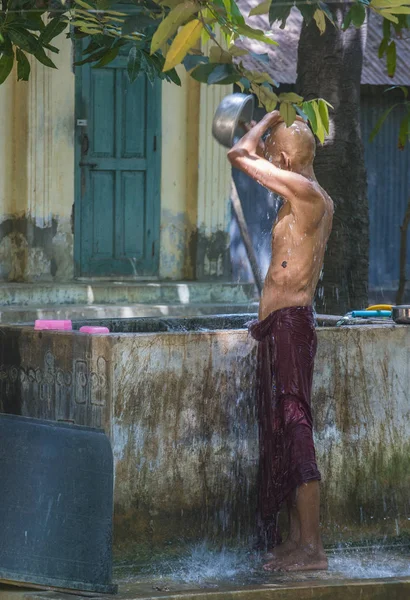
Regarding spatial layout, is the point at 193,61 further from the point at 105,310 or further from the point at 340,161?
the point at 105,310

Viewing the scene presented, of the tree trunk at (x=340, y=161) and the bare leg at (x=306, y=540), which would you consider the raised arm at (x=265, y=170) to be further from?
the tree trunk at (x=340, y=161)

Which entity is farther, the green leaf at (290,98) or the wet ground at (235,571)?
the wet ground at (235,571)

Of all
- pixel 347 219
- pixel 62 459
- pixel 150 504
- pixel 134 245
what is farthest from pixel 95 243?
pixel 62 459

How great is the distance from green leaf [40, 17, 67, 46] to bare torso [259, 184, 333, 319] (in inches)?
51.4

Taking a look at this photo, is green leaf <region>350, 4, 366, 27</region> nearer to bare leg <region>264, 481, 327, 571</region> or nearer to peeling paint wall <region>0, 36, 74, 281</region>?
bare leg <region>264, 481, 327, 571</region>

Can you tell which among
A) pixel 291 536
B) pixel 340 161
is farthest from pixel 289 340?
pixel 340 161

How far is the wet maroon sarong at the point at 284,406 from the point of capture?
5797 millimetres

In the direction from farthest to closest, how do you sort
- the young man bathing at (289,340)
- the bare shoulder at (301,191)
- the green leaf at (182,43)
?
the bare shoulder at (301,191) → the young man bathing at (289,340) → the green leaf at (182,43)

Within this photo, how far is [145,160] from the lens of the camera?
1118 centimetres

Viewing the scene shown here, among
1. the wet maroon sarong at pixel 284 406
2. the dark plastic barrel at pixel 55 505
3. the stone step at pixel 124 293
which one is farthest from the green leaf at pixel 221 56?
the stone step at pixel 124 293

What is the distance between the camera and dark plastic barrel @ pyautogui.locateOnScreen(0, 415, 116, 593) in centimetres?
486

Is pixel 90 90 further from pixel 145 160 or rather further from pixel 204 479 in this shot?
pixel 204 479

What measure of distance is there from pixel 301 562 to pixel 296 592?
1.68ft

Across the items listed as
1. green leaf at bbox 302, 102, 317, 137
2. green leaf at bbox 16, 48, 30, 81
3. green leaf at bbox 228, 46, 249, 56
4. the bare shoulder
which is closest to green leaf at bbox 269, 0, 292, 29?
green leaf at bbox 302, 102, 317, 137
